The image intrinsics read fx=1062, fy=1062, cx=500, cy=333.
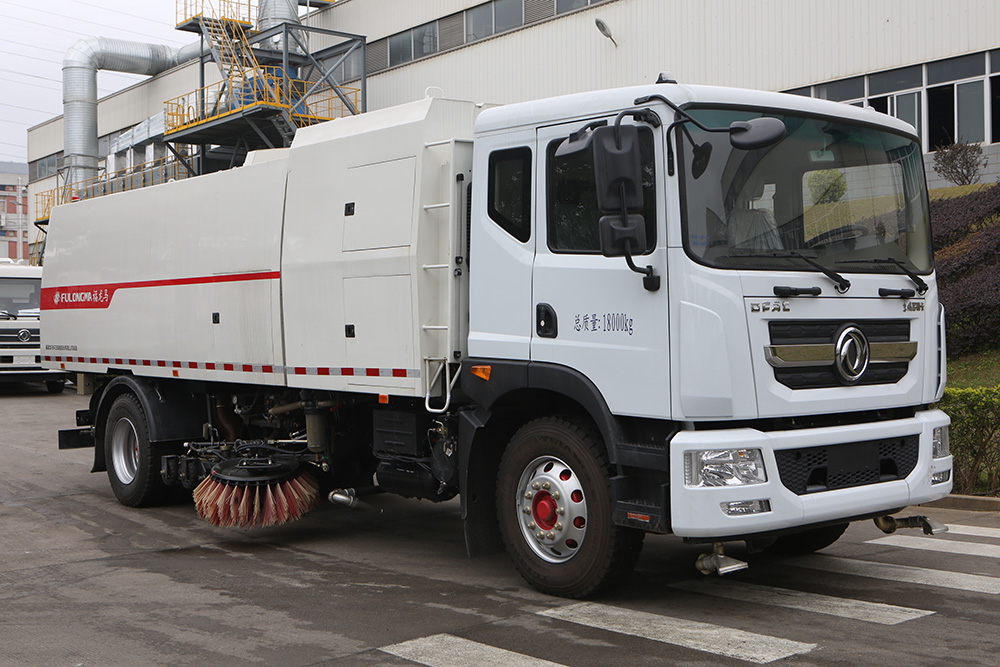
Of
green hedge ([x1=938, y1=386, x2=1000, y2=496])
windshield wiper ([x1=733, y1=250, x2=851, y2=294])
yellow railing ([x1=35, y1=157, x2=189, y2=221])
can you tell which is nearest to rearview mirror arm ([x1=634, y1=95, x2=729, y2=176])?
windshield wiper ([x1=733, y1=250, x2=851, y2=294])

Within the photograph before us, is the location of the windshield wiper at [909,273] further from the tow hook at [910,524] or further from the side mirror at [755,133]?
the tow hook at [910,524]

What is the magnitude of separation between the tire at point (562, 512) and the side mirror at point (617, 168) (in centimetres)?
135

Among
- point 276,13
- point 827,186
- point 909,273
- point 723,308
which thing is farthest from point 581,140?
point 276,13

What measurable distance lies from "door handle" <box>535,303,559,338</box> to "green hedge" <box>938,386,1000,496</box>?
15.8 ft

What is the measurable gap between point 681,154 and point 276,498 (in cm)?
439

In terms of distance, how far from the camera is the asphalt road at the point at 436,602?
208 inches

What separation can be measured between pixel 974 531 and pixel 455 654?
16.1 ft

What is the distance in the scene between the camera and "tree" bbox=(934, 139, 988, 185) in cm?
1891

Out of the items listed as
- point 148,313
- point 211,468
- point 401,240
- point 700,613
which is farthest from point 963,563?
point 148,313

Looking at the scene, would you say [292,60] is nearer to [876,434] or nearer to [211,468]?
[211,468]

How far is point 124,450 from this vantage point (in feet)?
33.9

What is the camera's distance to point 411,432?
7.35m

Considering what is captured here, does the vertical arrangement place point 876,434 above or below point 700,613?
above

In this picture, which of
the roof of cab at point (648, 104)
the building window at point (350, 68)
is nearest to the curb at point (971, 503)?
the roof of cab at point (648, 104)
